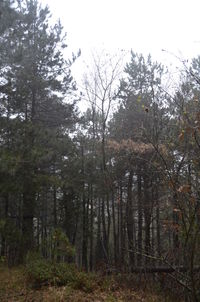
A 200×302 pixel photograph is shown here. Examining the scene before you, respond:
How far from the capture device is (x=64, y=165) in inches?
747

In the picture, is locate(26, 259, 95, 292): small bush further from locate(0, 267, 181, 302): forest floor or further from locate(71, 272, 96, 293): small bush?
locate(0, 267, 181, 302): forest floor

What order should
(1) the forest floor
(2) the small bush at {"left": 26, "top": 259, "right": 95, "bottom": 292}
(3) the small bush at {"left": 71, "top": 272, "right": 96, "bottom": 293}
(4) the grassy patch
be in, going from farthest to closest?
(2) the small bush at {"left": 26, "top": 259, "right": 95, "bottom": 292}, (3) the small bush at {"left": 71, "top": 272, "right": 96, "bottom": 293}, (4) the grassy patch, (1) the forest floor

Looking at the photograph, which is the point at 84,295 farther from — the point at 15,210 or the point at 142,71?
the point at 15,210

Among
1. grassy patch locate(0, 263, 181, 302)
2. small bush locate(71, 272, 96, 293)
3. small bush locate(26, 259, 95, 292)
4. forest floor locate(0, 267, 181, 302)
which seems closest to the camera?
forest floor locate(0, 267, 181, 302)

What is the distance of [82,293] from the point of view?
753 centimetres

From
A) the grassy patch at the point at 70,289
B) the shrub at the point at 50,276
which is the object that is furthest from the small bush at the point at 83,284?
the shrub at the point at 50,276

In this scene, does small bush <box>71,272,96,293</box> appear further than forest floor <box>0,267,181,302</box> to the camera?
Yes

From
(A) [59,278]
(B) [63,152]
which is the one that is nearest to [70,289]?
(A) [59,278]

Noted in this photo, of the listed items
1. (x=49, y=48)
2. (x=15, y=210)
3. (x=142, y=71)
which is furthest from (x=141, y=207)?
(x=15, y=210)

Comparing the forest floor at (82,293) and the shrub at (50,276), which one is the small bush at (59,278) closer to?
the shrub at (50,276)

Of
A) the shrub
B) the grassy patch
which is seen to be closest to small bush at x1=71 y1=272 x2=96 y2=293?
the grassy patch

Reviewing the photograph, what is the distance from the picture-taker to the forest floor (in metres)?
6.91

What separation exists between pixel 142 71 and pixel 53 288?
14706 millimetres

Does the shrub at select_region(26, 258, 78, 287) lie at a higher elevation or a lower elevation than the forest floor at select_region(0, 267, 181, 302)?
higher
